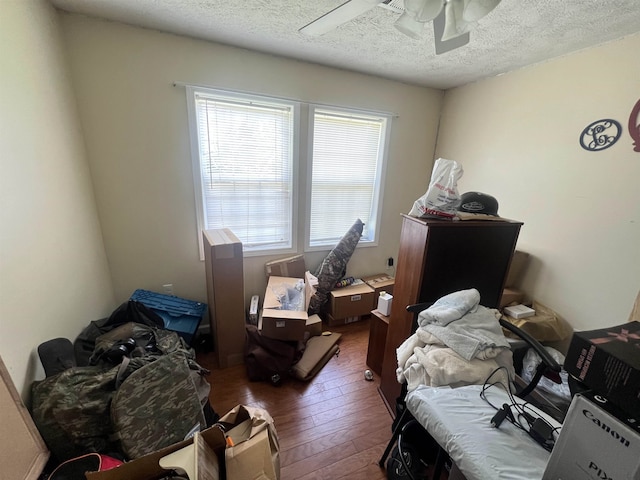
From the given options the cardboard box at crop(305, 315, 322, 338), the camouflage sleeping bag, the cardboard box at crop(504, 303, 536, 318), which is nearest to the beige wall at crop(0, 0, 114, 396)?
the camouflage sleeping bag

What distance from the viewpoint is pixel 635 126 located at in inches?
61.3

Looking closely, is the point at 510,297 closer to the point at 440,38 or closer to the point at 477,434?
the point at 477,434

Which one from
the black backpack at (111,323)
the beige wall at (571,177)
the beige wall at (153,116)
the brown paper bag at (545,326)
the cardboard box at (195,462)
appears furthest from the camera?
the brown paper bag at (545,326)

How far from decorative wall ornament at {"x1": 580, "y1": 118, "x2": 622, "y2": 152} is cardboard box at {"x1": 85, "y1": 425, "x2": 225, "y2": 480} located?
280cm

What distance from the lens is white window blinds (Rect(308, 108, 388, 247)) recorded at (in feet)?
8.32

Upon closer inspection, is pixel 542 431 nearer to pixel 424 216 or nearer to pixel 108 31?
pixel 424 216

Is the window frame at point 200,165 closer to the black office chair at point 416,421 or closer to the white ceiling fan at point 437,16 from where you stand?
the white ceiling fan at point 437,16

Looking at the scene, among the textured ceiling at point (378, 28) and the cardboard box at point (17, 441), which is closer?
the cardboard box at point (17, 441)

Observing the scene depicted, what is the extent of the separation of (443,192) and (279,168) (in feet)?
5.17

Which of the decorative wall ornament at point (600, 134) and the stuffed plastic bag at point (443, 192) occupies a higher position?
the decorative wall ornament at point (600, 134)

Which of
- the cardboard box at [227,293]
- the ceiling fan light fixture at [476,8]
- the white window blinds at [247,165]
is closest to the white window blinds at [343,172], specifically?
the white window blinds at [247,165]

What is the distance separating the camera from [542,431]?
829 millimetres

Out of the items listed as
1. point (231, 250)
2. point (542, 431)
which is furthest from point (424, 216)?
point (231, 250)

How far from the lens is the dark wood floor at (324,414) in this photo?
1403 mm
